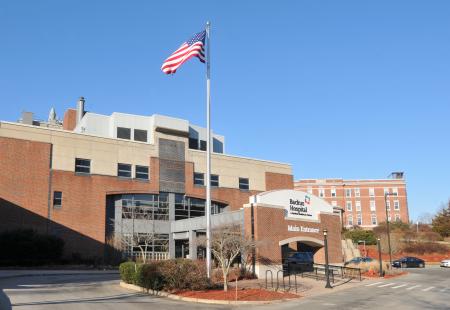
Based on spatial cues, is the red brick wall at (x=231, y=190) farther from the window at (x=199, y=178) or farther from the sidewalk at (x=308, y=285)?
the sidewalk at (x=308, y=285)

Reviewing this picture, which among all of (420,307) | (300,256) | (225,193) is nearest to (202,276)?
(420,307)

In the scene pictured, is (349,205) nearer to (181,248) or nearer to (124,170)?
(181,248)

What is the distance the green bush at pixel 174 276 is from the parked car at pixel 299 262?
12.2 meters

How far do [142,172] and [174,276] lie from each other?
93.9 ft

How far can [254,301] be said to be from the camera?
21516 mm

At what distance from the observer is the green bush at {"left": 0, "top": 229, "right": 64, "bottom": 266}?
4000 cm

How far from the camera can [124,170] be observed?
50406mm

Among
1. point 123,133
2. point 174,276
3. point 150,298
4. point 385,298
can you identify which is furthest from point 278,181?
point 150,298

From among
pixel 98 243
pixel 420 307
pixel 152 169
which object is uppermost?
pixel 152 169

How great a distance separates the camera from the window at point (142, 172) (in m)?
51.0

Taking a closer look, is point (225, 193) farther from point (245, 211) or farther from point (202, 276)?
point (202, 276)

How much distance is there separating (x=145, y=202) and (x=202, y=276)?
2747 cm

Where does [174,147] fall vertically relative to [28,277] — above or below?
above

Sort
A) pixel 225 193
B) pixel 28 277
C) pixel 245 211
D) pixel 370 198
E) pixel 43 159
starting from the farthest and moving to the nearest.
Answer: pixel 370 198 → pixel 225 193 → pixel 43 159 → pixel 245 211 → pixel 28 277
